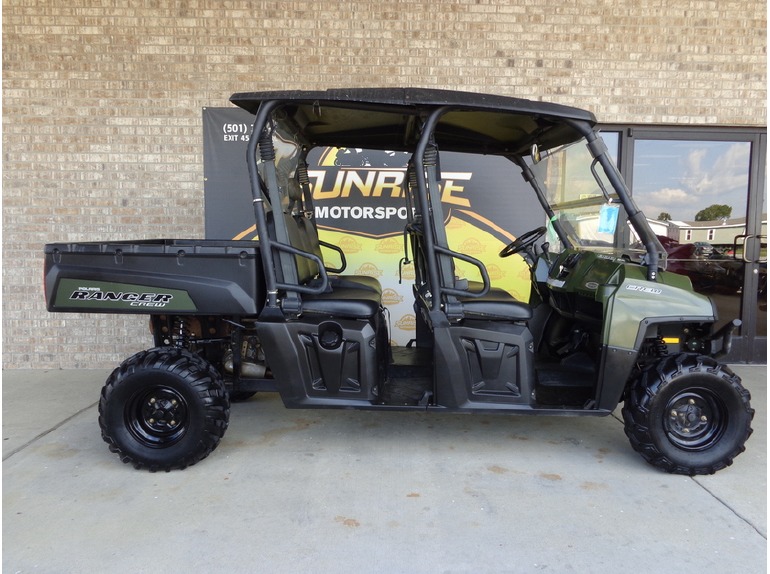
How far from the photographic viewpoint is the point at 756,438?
11.2 ft

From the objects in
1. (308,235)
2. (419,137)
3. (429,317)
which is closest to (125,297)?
(308,235)

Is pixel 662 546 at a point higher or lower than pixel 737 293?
lower

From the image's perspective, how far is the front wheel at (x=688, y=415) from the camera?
109 inches

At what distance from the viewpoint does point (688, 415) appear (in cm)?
287

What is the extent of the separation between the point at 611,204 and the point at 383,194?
8.17 feet

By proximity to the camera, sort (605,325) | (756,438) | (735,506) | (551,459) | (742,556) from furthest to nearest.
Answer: (756,438), (551,459), (605,325), (735,506), (742,556)

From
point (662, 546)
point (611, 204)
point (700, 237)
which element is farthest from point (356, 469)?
point (700, 237)

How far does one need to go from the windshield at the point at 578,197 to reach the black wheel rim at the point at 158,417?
2.69m

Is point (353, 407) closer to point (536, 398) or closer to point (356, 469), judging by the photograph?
point (356, 469)

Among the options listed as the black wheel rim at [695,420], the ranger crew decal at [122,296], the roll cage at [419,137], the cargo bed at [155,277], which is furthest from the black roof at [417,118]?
the black wheel rim at [695,420]

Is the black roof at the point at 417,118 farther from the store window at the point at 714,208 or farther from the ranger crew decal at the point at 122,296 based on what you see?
the store window at the point at 714,208

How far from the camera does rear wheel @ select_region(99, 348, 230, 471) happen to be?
286cm

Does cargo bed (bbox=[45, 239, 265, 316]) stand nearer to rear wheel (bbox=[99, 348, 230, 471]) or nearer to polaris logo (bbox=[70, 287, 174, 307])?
polaris logo (bbox=[70, 287, 174, 307])

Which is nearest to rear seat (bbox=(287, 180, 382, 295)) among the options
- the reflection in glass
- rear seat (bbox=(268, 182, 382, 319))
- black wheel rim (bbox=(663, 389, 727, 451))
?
rear seat (bbox=(268, 182, 382, 319))
